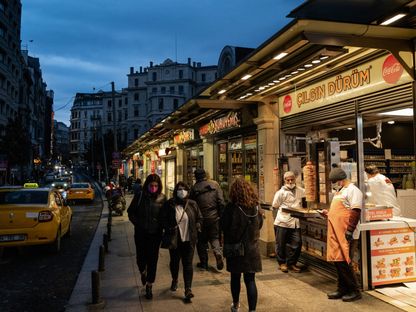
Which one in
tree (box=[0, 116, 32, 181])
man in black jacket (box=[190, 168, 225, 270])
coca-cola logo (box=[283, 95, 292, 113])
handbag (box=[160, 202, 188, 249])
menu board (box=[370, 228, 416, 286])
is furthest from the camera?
tree (box=[0, 116, 32, 181])

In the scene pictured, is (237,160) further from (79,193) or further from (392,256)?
(79,193)

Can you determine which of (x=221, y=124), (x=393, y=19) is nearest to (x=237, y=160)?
(x=221, y=124)

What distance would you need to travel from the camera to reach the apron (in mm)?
5590

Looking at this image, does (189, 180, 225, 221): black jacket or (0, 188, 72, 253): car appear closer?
(189, 180, 225, 221): black jacket

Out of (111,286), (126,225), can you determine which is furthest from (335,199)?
(126,225)

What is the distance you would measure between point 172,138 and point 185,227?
13353 millimetres

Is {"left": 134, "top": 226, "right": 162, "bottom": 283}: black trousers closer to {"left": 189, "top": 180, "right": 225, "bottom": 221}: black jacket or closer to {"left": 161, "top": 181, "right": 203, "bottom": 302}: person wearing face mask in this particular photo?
{"left": 161, "top": 181, "right": 203, "bottom": 302}: person wearing face mask

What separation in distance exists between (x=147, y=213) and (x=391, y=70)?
4.11 metres

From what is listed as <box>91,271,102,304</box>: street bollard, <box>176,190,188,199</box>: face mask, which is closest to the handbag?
<box>176,190,188,199</box>: face mask

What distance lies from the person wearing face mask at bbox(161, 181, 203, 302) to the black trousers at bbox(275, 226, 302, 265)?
199 centimetres

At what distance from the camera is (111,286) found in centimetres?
670

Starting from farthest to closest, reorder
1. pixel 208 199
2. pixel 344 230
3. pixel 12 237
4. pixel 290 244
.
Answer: pixel 12 237
pixel 208 199
pixel 290 244
pixel 344 230

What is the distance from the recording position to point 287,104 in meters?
8.62

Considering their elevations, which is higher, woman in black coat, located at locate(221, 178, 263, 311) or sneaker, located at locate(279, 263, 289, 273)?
woman in black coat, located at locate(221, 178, 263, 311)
